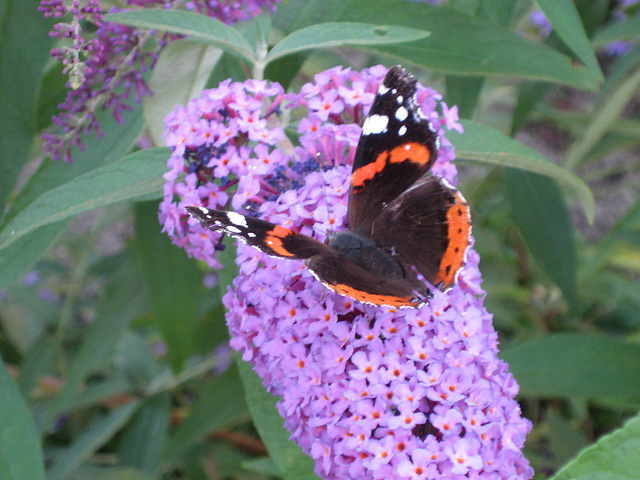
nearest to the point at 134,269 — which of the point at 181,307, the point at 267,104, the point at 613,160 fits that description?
the point at 181,307

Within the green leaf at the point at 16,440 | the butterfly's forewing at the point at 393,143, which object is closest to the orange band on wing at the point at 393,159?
the butterfly's forewing at the point at 393,143

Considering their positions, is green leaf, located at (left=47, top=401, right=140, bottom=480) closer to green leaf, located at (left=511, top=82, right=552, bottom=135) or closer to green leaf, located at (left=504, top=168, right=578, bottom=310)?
green leaf, located at (left=504, top=168, right=578, bottom=310)

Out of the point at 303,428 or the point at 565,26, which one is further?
the point at 565,26

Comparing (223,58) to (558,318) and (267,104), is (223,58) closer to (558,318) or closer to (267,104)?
(267,104)

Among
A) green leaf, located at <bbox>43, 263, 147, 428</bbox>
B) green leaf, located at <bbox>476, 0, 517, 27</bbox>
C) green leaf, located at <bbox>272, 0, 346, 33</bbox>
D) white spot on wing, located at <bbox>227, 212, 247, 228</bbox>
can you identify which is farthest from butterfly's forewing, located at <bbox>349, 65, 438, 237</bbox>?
green leaf, located at <bbox>43, 263, 147, 428</bbox>

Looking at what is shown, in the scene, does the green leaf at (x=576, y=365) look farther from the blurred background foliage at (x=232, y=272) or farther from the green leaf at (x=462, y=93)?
the green leaf at (x=462, y=93)

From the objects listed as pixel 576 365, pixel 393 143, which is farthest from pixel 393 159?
pixel 576 365
